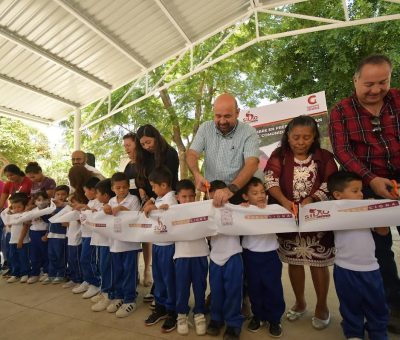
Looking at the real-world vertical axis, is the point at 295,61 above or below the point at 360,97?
above

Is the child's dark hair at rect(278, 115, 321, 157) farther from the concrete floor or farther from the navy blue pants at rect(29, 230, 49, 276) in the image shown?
the navy blue pants at rect(29, 230, 49, 276)

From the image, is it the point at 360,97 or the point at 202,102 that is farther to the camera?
the point at 202,102

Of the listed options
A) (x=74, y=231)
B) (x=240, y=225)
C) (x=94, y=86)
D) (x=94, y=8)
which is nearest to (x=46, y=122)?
(x=94, y=86)

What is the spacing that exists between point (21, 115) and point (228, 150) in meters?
6.27

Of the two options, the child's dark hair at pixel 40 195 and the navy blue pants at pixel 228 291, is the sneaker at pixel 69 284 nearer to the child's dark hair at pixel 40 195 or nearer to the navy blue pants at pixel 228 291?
the child's dark hair at pixel 40 195

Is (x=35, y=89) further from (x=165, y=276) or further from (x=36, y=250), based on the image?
(x=165, y=276)

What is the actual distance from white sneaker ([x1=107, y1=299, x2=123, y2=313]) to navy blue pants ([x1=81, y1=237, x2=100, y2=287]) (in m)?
0.62

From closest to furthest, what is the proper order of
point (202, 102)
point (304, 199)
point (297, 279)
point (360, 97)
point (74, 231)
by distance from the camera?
point (360, 97), point (304, 199), point (297, 279), point (74, 231), point (202, 102)

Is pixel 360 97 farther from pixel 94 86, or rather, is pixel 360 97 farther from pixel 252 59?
pixel 252 59

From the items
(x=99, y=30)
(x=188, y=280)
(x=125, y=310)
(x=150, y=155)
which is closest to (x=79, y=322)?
(x=125, y=310)

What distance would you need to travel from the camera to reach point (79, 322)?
2898 millimetres

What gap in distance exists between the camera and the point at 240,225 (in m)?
2.45

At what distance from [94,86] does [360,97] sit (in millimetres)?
5805

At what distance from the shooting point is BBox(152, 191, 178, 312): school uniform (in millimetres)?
2730
